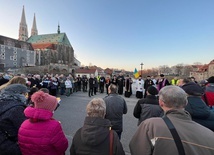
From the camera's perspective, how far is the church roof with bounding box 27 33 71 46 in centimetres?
9100

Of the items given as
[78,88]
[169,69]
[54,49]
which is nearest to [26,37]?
[54,49]

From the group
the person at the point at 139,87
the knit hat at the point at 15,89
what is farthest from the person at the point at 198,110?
the person at the point at 139,87

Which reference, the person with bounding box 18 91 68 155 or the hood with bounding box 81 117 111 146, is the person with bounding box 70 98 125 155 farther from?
the person with bounding box 18 91 68 155

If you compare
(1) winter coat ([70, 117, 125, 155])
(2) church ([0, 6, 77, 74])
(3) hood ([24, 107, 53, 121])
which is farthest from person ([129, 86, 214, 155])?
(2) church ([0, 6, 77, 74])

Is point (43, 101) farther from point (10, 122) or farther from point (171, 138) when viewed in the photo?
point (171, 138)

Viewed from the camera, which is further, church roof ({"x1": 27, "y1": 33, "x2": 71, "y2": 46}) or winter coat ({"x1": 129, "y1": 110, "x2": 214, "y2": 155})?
church roof ({"x1": 27, "y1": 33, "x2": 71, "y2": 46})

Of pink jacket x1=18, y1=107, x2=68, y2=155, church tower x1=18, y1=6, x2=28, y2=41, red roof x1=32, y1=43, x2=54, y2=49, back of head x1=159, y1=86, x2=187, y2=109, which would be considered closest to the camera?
back of head x1=159, y1=86, x2=187, y2=109

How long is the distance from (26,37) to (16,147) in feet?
386

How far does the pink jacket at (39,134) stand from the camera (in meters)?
2.15

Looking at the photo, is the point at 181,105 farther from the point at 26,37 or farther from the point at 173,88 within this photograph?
the point at 26,37

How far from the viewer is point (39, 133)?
7.03ft

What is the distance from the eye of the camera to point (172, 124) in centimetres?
162

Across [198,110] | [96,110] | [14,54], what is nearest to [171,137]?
[96,110]

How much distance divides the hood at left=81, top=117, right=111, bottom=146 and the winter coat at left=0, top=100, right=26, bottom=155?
3.35 ft
